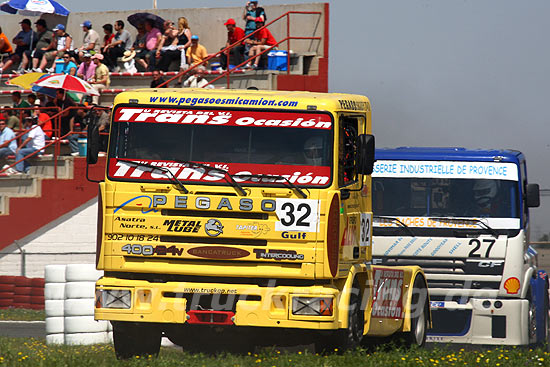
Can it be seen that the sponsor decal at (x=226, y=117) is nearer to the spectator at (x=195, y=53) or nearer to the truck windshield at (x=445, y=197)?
the truck windshield at (x=445, y=197)

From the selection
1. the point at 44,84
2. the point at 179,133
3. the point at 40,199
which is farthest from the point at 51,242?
the point at 179,133

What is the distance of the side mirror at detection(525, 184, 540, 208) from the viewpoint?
1435 centimetres

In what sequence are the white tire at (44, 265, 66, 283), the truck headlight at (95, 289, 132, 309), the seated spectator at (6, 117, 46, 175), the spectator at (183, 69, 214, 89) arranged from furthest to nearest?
the spectator at (183, 69, 214, 89) → the seated spectator at (6, 117, 46, 175) → the white tire at (44, 265, 66, 283) → the truck headlight at (95, 289, 132, 309)

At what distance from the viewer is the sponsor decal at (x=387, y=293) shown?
11.7 metres

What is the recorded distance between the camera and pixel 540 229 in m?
26.0

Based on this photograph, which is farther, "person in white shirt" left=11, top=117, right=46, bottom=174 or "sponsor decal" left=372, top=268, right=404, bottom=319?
"person in white shirt" left=11, top=117, right=46, bottom=174

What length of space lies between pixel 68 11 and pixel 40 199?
7203 millimetres

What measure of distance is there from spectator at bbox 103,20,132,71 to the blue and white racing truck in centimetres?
1414

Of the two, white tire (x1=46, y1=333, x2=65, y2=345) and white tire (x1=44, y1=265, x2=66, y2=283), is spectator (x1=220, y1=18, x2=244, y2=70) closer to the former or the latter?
white tire (x1=44, y1=265, x2=66, y2=283)

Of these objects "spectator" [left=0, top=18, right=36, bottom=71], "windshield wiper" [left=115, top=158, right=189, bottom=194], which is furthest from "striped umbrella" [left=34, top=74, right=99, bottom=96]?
"windshield wiper" [left=115, top=158, right=189, bottom=194]

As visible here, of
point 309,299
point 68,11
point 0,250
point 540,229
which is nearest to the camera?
point 309,299

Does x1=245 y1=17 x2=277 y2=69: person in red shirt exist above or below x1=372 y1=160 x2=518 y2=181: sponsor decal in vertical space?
above

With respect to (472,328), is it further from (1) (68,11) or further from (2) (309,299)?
(1) (68,11)

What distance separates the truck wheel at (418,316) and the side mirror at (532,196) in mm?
2364
